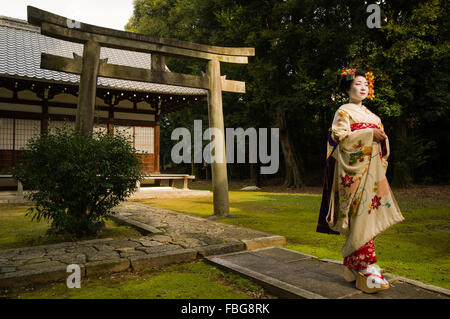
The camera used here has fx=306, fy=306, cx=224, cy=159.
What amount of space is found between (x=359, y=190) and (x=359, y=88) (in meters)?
1.09

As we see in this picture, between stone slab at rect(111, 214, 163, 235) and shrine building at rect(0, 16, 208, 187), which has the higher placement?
shrine building at rect(0, 16, 208, 187)

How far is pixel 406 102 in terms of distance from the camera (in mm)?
14078

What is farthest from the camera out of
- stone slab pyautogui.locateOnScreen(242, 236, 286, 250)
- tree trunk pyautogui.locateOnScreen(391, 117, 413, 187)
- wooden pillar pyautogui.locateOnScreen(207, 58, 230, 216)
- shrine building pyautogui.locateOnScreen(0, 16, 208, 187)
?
tree trunk pyautogui.locateOnScreen(391, 117, 413, 187)

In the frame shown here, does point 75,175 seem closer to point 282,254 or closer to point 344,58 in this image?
point 282,254

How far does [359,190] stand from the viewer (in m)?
3.03

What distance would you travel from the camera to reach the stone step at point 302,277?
2.80 metres

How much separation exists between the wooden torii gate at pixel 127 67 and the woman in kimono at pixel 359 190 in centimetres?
438

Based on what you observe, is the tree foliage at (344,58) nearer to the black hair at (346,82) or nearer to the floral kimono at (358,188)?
the black hair at (346,82)

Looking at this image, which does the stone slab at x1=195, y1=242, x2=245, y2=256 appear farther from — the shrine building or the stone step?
the shrine building

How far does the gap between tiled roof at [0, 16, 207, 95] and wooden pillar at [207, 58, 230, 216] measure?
4864 mm

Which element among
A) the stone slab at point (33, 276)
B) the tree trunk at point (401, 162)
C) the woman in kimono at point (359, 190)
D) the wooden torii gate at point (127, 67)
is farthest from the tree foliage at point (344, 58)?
the stone slab at point (33, 276)

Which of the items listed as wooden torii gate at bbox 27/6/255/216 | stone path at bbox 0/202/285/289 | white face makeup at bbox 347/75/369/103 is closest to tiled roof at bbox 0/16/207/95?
wooden torii gate at bbox 27/6/255/216

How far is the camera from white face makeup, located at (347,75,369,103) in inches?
128
